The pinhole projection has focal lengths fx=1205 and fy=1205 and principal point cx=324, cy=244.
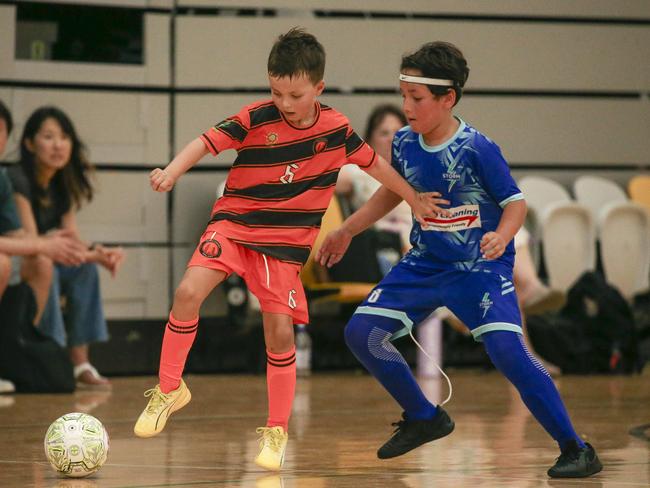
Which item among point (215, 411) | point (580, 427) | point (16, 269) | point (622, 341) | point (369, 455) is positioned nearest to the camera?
point (369, 455)

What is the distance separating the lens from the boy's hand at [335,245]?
11.5 ft

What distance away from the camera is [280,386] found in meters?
3.31

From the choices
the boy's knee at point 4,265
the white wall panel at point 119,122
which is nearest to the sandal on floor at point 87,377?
the boy's knee at point 4,265

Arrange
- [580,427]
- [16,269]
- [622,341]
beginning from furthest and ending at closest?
[622,341] < [16,269] < [580,427]

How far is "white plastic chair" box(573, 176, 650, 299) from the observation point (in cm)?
694

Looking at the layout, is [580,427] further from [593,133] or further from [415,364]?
[593,133]

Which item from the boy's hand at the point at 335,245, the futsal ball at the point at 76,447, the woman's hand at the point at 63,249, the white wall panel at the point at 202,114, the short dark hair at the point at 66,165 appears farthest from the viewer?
the white wall panel at the point at 202,114

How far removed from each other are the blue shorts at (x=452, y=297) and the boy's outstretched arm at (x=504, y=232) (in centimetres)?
10

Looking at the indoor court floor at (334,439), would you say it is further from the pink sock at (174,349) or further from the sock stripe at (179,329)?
the sock stripe at (179,329)

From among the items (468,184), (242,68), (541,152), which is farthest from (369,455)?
(541,152)

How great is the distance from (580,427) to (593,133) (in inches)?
150

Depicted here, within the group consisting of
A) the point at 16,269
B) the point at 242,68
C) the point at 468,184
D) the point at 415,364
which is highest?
the point at 242,68

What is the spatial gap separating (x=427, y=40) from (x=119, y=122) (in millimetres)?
1935

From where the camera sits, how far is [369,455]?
3.50 meters
